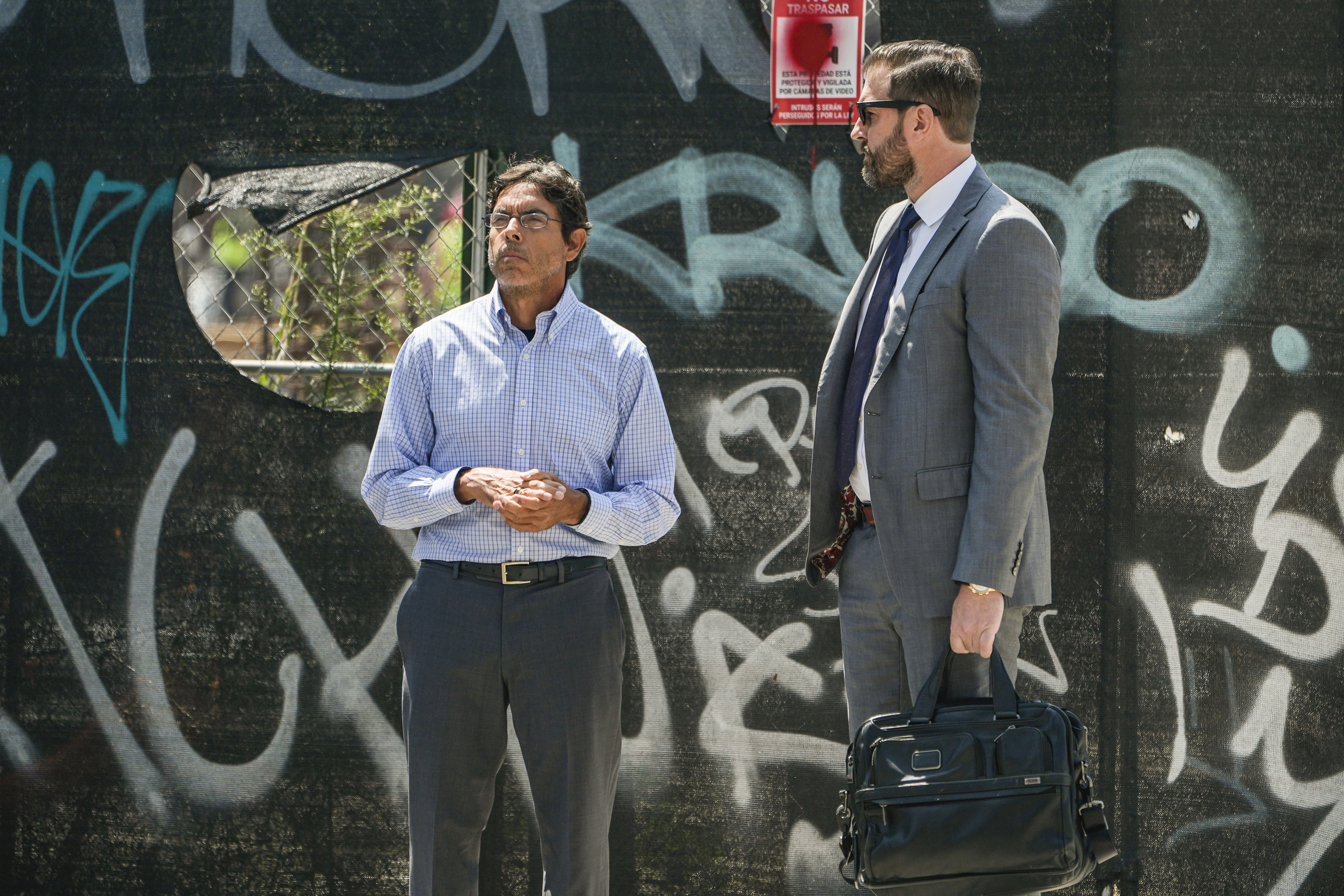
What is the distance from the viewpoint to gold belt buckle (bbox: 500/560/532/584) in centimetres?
254

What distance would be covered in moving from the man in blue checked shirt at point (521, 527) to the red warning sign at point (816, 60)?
0.98 meters

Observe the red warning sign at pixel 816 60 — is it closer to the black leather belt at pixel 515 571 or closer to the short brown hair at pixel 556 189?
the short brown hair at pixel 556 189

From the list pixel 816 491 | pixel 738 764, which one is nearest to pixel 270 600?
pixel 738 764

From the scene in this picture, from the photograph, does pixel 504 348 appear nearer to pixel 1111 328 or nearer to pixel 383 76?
pixel 383 76

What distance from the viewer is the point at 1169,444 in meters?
3.39

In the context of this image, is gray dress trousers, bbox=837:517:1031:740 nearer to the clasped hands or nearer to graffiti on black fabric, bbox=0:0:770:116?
the clasped hands

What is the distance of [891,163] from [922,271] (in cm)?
26

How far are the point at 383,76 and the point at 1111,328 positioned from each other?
7.47ft

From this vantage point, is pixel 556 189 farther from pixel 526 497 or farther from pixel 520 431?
pixel 526 497

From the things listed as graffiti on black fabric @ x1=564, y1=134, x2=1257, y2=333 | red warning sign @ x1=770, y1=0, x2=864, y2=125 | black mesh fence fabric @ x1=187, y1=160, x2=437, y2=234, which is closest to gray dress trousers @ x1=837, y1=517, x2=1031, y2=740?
graffiti on black fabric @ x1=564, y1=134, x2=1257, y2=333

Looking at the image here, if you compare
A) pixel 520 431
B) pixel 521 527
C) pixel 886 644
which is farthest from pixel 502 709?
pixel 886 644

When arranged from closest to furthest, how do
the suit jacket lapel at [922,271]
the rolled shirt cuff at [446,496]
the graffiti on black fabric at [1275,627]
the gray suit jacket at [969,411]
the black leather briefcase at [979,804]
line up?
the black leather briefcase at [979,804] < the gray suit jacket at [969,411] < the suit jacket lapel at [922,271] < the rolled shirt cuff at [446,496] < the graffiti on black fabric at [1275,627]

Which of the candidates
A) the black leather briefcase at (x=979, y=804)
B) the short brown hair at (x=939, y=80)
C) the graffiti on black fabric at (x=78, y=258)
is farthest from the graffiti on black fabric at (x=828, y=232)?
the black leather briefcase at (x=979, y=804)

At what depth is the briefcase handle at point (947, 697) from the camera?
2.16 m
